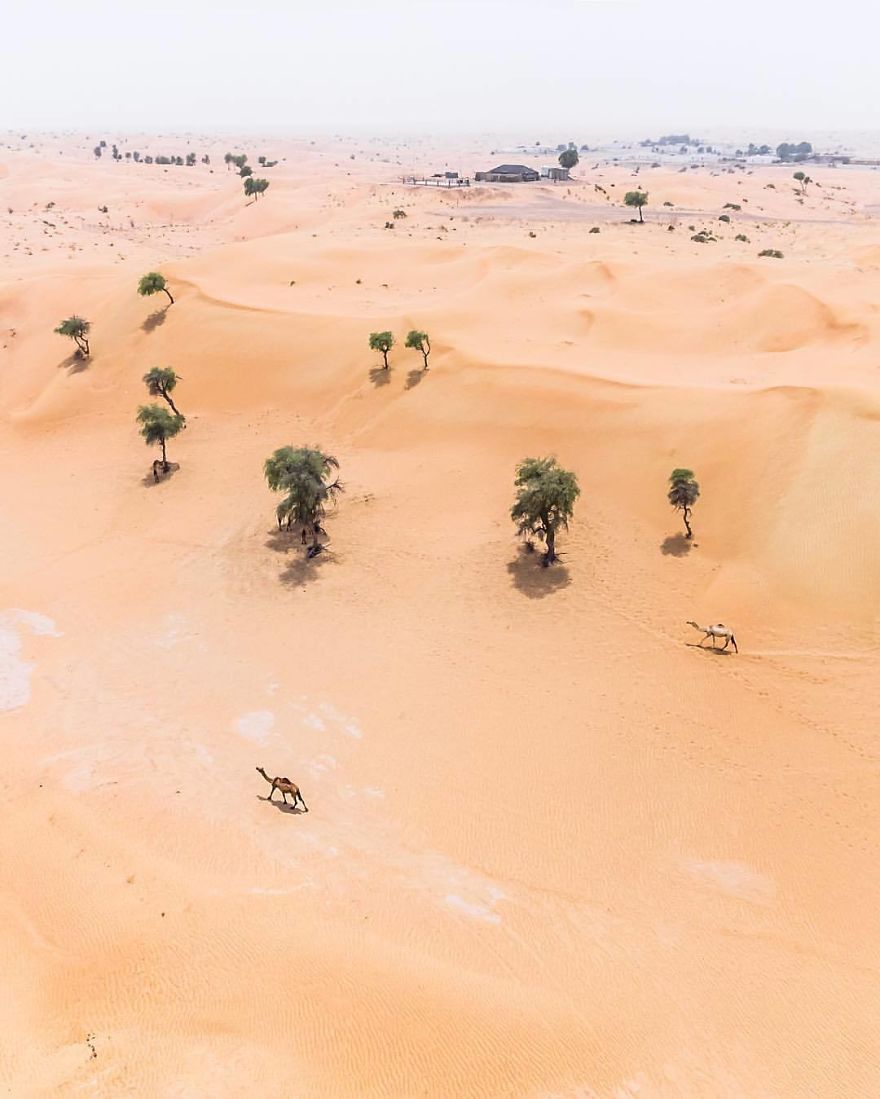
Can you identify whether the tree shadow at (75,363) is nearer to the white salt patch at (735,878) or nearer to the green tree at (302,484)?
the green tree at (302,484)

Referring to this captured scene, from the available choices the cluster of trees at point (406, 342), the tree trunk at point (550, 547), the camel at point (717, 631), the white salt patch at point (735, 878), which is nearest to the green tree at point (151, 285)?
the cluster of trees at point (406, 342)

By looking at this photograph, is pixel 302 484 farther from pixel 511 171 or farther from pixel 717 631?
pixel 511 171

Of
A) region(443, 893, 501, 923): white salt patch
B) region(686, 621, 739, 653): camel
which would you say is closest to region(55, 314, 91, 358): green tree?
region(686, 621, 739, 653): camel

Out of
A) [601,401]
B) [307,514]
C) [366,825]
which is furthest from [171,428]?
[366,825]

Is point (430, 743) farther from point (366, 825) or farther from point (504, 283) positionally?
point (504, 283)

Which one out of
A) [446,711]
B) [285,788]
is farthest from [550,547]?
[285,788]

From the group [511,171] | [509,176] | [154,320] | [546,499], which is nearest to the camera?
[546,499]

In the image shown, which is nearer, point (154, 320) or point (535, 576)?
point (535, 576)

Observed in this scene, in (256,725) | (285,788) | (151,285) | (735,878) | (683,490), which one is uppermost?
(151,285)
